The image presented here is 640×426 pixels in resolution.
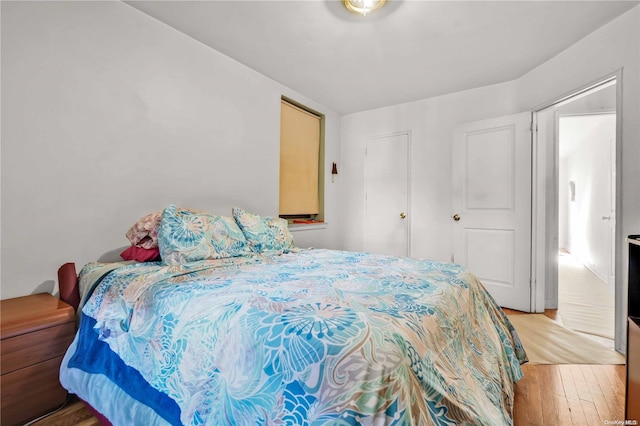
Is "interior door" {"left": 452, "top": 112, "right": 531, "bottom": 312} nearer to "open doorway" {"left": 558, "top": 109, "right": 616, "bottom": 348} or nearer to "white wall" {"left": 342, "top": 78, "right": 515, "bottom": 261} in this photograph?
"white wall" {"left": 342, "top": 78, "right": 515, "bottom": 261}

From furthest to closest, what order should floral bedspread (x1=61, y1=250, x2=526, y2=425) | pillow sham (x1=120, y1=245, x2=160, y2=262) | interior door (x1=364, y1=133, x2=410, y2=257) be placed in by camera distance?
interior door (x1=364, y1=133, x2=410, y2=257) < pillow sham (x1=120, y1=245, x2=160, y2=262) < floral bedspread (x1=61, y1=250, x2=526, y2=425)

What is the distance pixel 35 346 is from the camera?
137 cm

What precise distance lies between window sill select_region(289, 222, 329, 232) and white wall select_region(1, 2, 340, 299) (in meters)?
0.85

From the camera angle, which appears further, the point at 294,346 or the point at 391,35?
the point at 391,35

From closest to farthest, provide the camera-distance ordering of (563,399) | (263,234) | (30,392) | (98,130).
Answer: (30,392) → (563,399) → (98,130) → (263,234)

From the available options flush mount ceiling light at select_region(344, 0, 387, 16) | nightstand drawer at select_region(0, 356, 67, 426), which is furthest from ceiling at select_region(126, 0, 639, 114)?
nightstand drawer at select_region(0, 356, 67, 426)

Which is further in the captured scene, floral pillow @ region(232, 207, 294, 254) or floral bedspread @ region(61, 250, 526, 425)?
floral pillow @ region(232, 207, 294, 254)

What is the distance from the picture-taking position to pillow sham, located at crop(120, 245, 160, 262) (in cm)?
178

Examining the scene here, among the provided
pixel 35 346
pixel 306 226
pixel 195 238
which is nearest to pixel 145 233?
pixel 195 238

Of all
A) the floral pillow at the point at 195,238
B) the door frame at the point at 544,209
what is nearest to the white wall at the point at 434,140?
the door frame at the point at 544,209

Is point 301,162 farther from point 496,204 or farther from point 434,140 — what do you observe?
point 496,204

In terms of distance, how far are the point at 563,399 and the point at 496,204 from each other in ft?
6.75

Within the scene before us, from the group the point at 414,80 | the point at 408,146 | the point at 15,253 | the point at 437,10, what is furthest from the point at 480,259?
the point at 15,253

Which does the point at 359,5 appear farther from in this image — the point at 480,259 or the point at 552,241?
the point at 552,241
